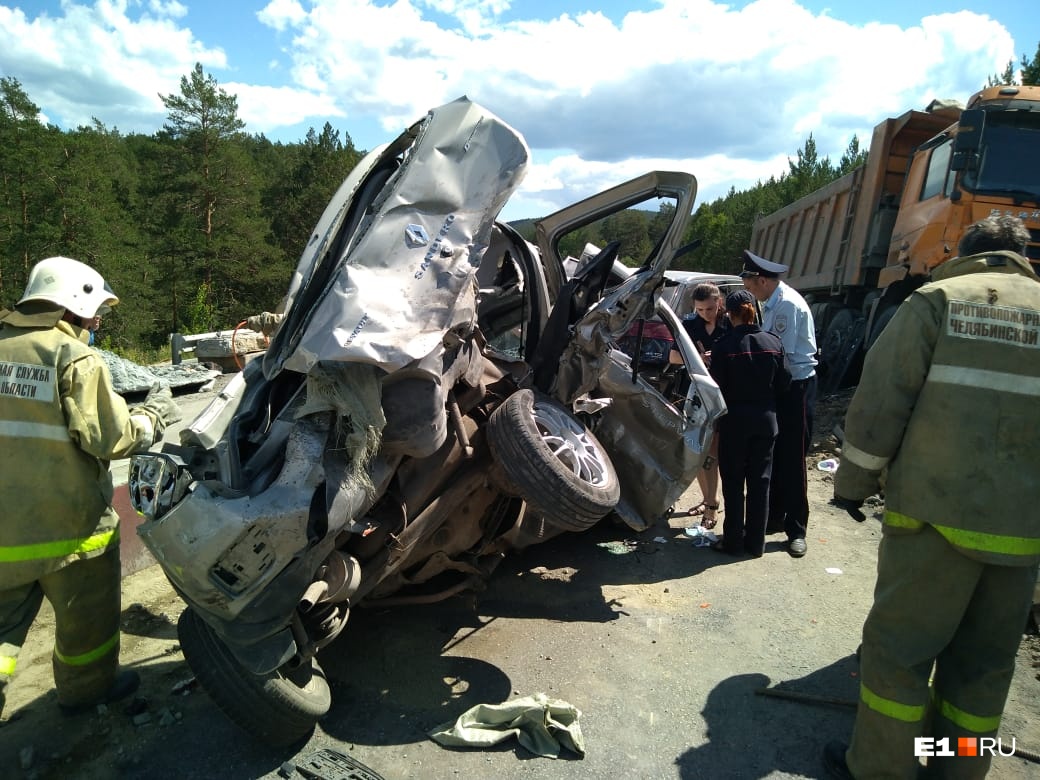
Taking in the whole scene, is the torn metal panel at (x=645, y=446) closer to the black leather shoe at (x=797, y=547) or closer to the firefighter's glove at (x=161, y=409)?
the black leather shoe at (x=797, y=547)

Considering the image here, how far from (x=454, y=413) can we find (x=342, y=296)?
750 millimetres

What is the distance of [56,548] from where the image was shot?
2730 mm

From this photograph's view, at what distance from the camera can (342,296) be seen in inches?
100

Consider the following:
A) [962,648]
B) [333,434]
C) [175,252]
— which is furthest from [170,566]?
[175,252]

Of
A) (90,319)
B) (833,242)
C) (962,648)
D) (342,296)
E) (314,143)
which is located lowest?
(962,648)

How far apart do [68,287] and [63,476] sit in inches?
30.7

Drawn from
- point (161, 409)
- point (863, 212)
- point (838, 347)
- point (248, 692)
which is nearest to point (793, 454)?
point (248, 692)

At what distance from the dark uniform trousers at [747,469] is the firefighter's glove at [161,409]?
344 cm

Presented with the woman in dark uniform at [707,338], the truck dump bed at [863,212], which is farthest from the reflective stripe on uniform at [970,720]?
the truck dump bed at [863,212]

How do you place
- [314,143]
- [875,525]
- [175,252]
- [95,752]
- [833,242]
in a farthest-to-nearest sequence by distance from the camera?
[314,143] → [175,252] → [833,242] → [875,525] → [95,752]

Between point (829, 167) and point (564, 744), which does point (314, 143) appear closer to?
point (829, 167)

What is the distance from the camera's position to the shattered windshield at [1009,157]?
7004mm

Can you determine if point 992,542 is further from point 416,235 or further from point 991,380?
point 416,235

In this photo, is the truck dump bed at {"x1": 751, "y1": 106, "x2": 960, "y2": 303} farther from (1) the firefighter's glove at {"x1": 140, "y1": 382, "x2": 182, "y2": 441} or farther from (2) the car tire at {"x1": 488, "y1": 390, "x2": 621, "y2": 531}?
(1) the firefighter's glove at {"x1": 140, "y1": 382, "x2": 182, "y2": 441}
